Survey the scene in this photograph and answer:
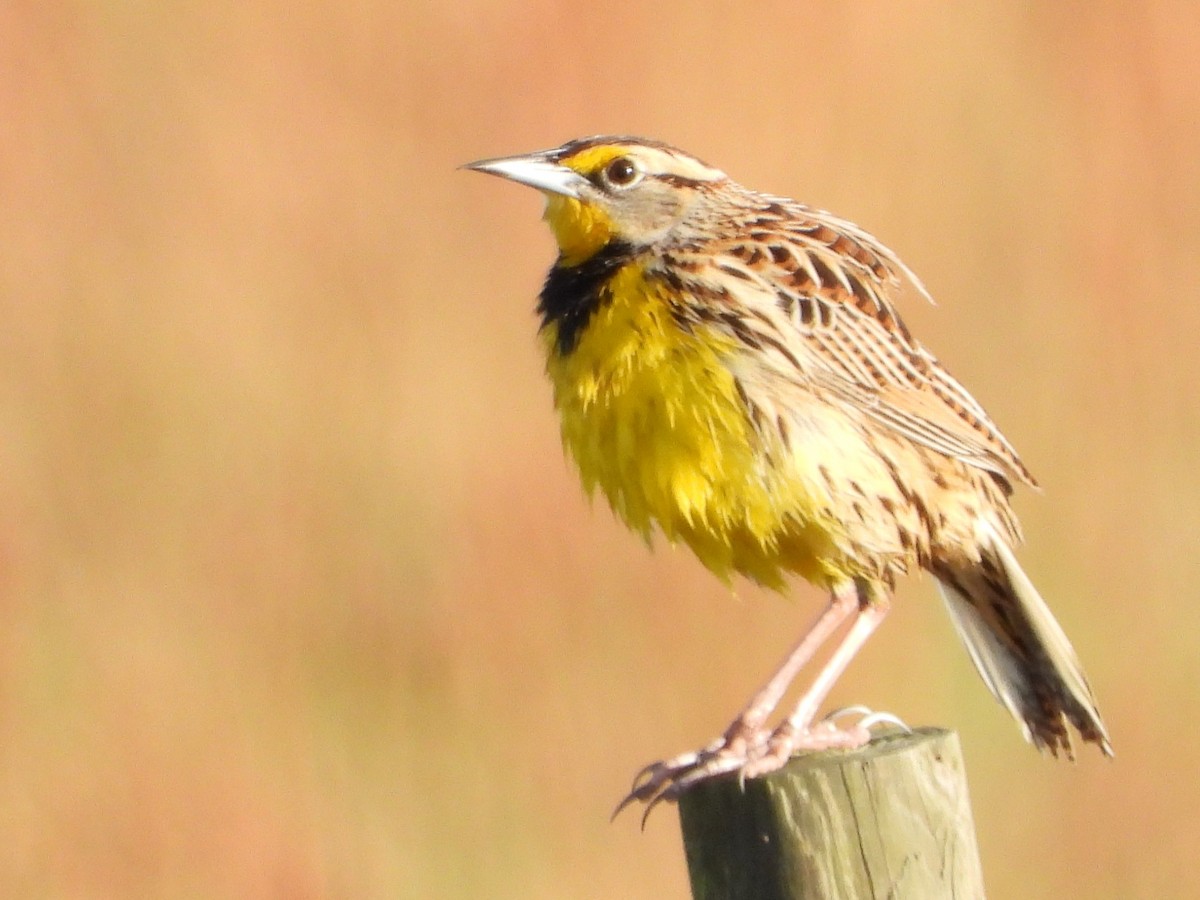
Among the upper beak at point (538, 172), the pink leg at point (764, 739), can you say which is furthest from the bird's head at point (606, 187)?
the pink leg at point (764, 739)

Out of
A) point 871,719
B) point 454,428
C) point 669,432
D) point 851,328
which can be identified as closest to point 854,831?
point 871,719

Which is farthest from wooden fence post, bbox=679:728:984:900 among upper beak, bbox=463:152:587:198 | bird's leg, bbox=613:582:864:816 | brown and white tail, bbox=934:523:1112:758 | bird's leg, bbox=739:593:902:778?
upper beak, bbox=463:152:587:198

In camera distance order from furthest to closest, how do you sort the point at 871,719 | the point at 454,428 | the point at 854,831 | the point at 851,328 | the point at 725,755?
the point at 454,428 → the point at 851,328 → the point at 725,755 → the point at 871,719 → the point at 854,831

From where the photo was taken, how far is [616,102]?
175 inches

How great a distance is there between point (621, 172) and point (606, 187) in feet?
0.14

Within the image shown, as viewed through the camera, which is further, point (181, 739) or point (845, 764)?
point (181, 739)

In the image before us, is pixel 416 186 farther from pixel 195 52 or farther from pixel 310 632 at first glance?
A: pixel 310 632

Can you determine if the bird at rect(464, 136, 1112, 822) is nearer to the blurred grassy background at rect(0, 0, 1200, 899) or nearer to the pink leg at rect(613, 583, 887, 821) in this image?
the pink leg at rect(613, 583, 887, 821)

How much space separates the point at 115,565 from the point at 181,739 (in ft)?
1.30

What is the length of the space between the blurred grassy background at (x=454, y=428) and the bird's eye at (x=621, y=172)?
4.19 ft

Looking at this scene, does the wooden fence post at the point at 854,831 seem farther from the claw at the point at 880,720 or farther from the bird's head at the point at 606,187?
the bird's head at the point at 606,187

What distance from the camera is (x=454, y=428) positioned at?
13.4 ft

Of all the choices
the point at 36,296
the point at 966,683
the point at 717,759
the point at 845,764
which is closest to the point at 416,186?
the point at 36,296

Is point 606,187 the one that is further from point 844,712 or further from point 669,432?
point 844,712
